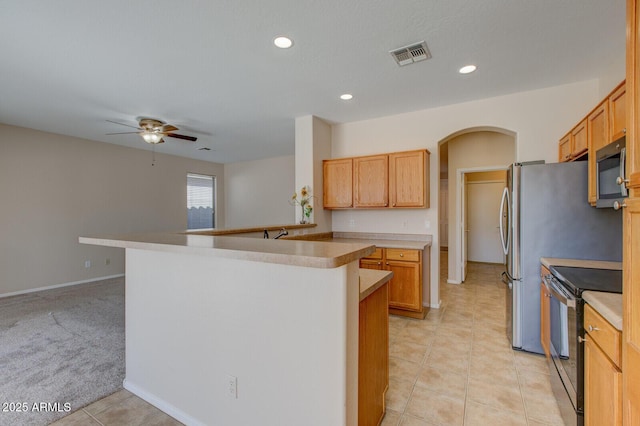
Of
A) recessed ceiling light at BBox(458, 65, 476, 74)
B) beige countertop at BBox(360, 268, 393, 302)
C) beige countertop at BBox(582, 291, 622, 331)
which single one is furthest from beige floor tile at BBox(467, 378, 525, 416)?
recessed ceiling light at BBox(458, 65, 476, 74)

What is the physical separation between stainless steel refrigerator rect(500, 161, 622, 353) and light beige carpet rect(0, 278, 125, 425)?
352 cm

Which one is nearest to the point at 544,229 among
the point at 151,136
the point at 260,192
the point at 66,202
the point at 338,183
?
the point at 338,183

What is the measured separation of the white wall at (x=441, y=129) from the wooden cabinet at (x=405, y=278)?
51 centimetres

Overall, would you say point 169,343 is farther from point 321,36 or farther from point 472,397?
point 321,36

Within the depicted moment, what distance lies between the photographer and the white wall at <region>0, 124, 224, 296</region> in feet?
14.9

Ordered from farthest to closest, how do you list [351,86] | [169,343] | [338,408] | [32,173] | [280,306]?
[32,173] < [351,86] < [169,343] < [280,306] < [338,408]

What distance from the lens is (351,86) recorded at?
3.17m

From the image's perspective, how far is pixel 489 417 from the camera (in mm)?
1837

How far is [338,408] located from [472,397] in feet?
4.60

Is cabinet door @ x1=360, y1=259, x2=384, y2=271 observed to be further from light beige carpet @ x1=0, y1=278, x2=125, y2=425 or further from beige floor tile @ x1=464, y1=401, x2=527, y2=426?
light beige carpet @ x1=0, y1=278, x2=125, y2=425

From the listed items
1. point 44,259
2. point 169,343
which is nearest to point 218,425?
point 169,343

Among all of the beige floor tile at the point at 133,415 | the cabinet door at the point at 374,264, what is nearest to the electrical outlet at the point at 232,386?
the beige floor tile at the point at 133,415

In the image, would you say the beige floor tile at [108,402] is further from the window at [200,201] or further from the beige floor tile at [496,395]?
the window at [200,201]

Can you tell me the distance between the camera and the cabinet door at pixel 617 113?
5.85 feet
